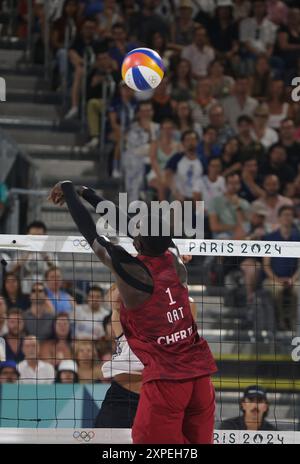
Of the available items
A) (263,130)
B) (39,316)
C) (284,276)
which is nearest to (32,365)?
(39,316)

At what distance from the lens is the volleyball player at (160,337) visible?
23.4ft

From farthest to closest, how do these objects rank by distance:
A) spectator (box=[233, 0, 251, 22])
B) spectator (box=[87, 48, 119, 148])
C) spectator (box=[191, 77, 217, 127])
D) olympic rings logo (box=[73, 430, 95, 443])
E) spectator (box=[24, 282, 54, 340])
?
spectator (box=[233, 0, 251, 22]), spectator (box=[191, 77, 217, 127]), spectator (box=[87, 48, 119, 148]), spectator (box=[24, 282, 54, 340]), olympic rings logo (box=[73, 430, 95, 443])

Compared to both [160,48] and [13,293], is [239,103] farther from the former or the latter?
[13,293]

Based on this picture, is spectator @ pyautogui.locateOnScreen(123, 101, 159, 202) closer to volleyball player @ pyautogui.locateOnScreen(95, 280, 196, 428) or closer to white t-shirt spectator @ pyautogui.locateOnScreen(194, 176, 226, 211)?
white t-shirt spectator @ pyautogui.locateOnScreen(194, 176, 226, 211)

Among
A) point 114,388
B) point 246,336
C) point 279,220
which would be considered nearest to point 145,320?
point 114,388

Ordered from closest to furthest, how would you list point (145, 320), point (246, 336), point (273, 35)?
1. point (145, 320)
2. point (246, 336)
3. point (273, 35)

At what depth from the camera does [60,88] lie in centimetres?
1650

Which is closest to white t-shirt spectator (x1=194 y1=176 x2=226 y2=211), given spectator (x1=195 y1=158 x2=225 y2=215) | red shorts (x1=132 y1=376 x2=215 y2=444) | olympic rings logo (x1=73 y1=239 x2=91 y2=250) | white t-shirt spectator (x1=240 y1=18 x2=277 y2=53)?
spectator (x1=195 y1=158 x2=225 y2=215)

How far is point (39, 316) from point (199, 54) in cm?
599

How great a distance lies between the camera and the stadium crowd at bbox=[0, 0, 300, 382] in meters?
12.7

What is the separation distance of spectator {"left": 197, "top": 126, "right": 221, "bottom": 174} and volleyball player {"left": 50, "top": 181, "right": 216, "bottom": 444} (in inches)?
308
